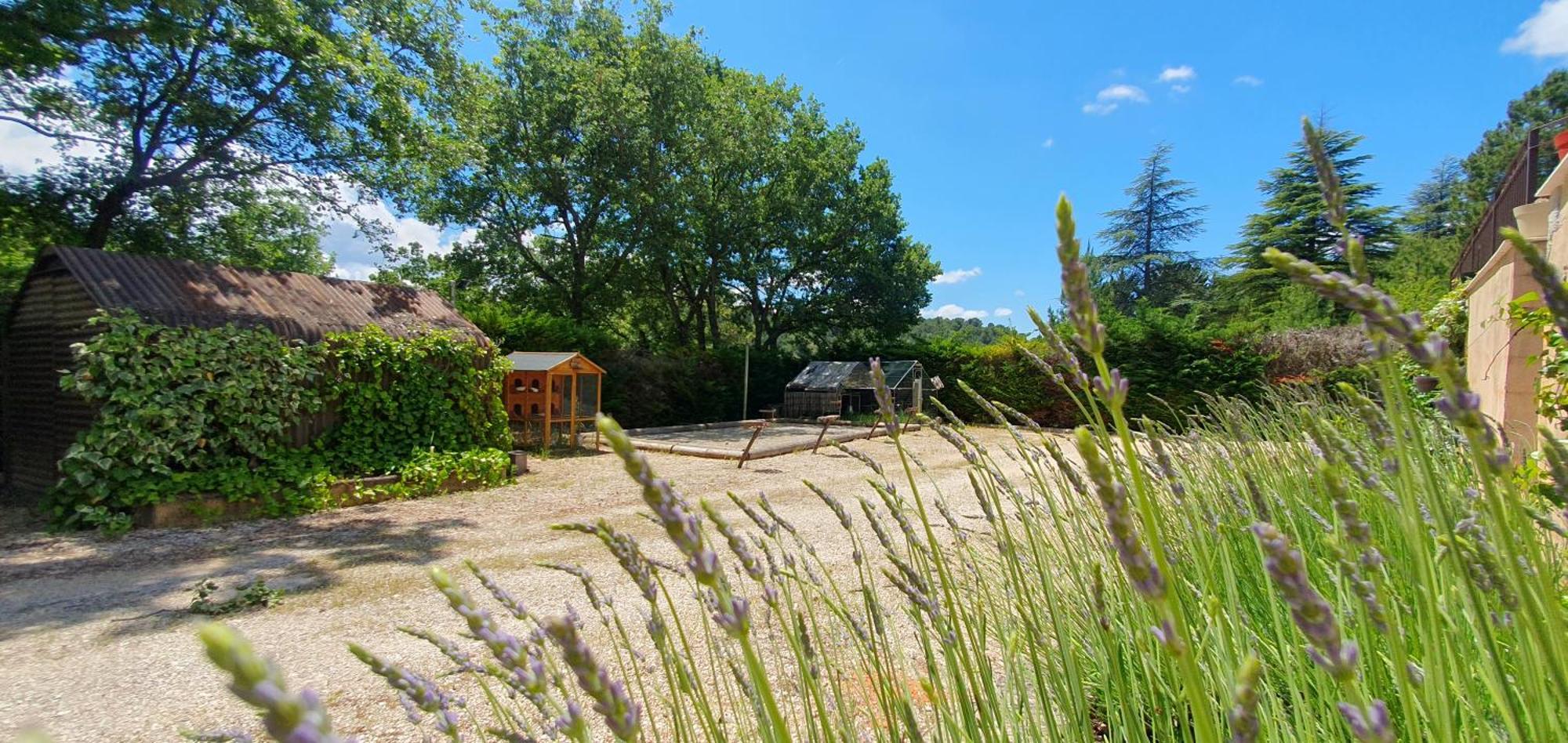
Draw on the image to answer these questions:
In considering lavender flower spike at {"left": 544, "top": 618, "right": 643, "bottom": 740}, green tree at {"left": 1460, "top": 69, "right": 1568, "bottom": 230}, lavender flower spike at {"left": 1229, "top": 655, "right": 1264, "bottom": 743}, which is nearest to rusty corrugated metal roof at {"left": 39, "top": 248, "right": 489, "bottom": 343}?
lavender flower spike at {"left": 544, "top": 618, "right": 643, "bottom": 740}

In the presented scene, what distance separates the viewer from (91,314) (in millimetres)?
6984

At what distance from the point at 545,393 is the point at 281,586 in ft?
23.7

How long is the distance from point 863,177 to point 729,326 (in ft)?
32.1

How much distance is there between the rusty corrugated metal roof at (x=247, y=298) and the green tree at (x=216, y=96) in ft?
7.58

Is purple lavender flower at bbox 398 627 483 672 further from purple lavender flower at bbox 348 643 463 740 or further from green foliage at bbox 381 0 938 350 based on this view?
green foliage at bbox 381 0 938 350

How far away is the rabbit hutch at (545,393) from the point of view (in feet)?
39.5

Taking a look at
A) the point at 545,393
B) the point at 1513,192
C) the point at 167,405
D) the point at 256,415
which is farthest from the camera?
the point at 545,393

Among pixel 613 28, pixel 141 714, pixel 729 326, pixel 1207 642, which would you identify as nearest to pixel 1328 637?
pixel 1207 642

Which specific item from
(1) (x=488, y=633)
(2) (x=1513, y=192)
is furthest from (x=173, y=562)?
(2) (x=1513, y=192)

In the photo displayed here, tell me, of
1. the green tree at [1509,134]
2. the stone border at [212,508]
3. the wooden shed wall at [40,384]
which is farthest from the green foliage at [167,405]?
the green tree at [1509,134]

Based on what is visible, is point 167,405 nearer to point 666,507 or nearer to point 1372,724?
point 666,507

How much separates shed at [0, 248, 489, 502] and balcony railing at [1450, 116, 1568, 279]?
35.8 feet

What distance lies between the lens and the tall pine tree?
27797 millimetres

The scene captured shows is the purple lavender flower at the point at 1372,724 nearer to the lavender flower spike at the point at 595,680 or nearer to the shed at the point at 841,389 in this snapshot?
the lavender flower spike at the point at 595,680
